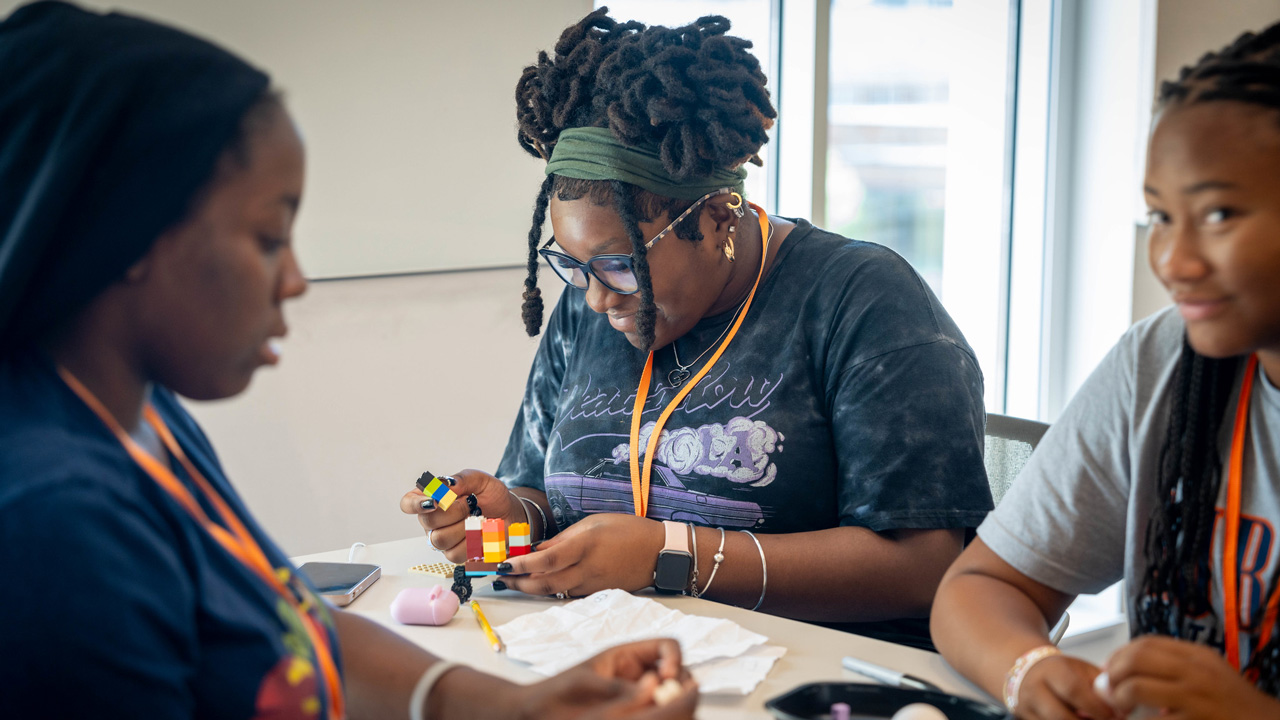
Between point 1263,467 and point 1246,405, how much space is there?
7 centimetres

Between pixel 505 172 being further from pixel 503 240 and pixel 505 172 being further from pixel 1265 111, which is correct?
pixel 1265 111

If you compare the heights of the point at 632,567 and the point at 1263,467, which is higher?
the point at 1263,467

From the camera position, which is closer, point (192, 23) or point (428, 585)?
point (428, 585)

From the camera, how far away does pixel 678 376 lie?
5.69ft

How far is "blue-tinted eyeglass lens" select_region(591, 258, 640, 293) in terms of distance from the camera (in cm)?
162

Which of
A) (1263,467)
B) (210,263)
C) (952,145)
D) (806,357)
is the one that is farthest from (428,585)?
(952,145)

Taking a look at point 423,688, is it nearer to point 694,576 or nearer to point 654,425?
point 694,576

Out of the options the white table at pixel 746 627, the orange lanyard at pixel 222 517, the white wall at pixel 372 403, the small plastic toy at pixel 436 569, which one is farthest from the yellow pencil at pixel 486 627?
the white wall at pixel 372 403

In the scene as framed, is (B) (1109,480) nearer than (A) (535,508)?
Yes

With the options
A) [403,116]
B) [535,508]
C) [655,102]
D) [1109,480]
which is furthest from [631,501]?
[403,116]

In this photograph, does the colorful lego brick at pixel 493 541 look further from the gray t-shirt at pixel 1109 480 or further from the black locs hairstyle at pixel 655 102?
the gray t-shirt at pixel 1109 480

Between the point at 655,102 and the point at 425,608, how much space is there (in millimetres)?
869

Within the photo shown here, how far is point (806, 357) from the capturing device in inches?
64.1

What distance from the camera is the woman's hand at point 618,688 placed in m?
0.81
